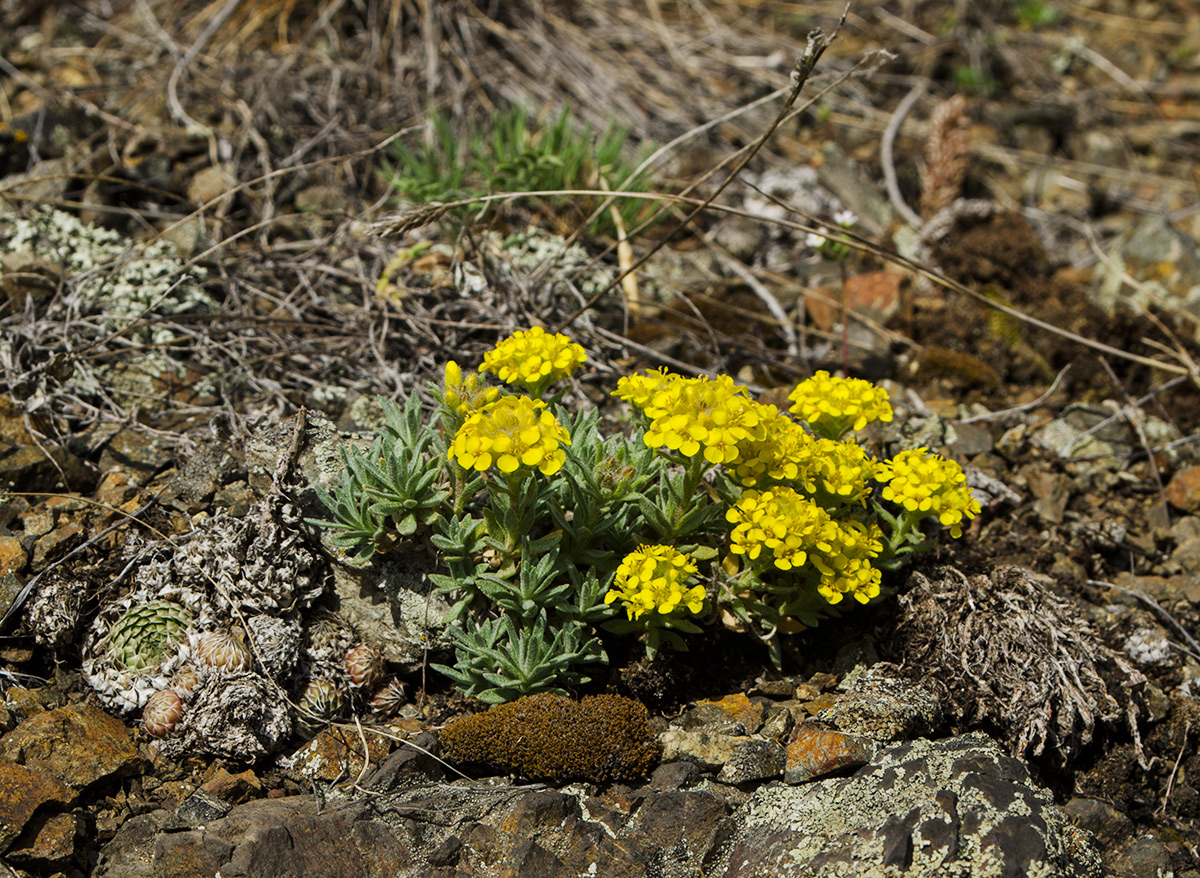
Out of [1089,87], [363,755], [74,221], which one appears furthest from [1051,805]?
[1089,87]

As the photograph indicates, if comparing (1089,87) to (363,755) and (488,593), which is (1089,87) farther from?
(363,755)

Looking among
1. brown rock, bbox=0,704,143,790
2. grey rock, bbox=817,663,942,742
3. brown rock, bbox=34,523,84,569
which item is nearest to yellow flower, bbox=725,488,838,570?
grey rock, bbox=817,663,942,742

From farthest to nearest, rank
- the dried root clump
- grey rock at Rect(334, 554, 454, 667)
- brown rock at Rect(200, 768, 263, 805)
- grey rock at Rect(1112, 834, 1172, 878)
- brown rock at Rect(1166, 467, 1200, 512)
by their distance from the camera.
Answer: the dried root clump → brown rock at Rect(1166, 467, 1200, 512) → grey rock at Rect(334, 554, 454, 667) → grey rock at Rect(1112, 834, 1172, 878) → brown rock at Rect(200, 768, 263, 805)

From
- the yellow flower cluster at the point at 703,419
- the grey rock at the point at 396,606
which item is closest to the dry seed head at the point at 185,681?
the grey rock at the point at 396,606

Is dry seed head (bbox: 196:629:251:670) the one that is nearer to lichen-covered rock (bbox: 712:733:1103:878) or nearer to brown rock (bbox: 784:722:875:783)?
lichen-covered rock (bbox: 712:733:1103:878)

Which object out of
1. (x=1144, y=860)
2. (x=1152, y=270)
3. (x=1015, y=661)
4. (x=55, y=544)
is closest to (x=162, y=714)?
Result: (x=55, y=544)
